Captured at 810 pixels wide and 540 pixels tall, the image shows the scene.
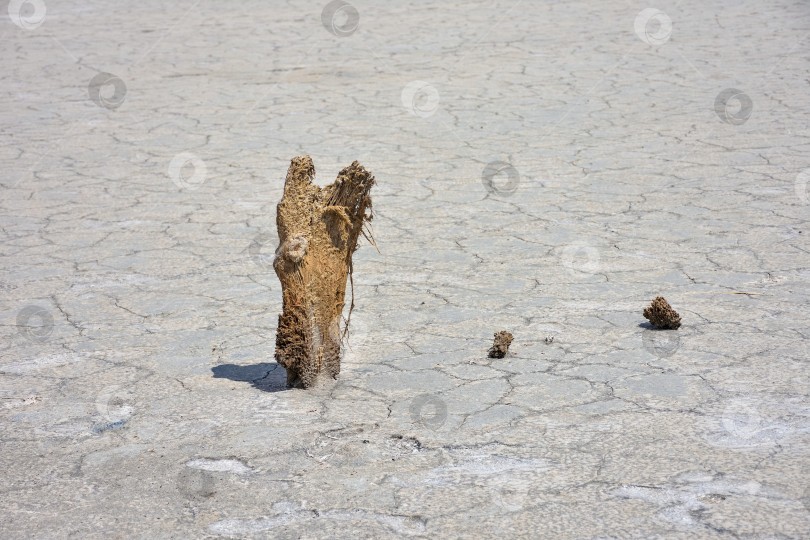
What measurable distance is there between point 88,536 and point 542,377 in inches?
65.7

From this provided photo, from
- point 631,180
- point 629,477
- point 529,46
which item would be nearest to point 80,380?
point 629,477

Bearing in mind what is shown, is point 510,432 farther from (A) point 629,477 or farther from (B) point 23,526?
(B) point 23,526

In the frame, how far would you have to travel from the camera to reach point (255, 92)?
28.2 ft
